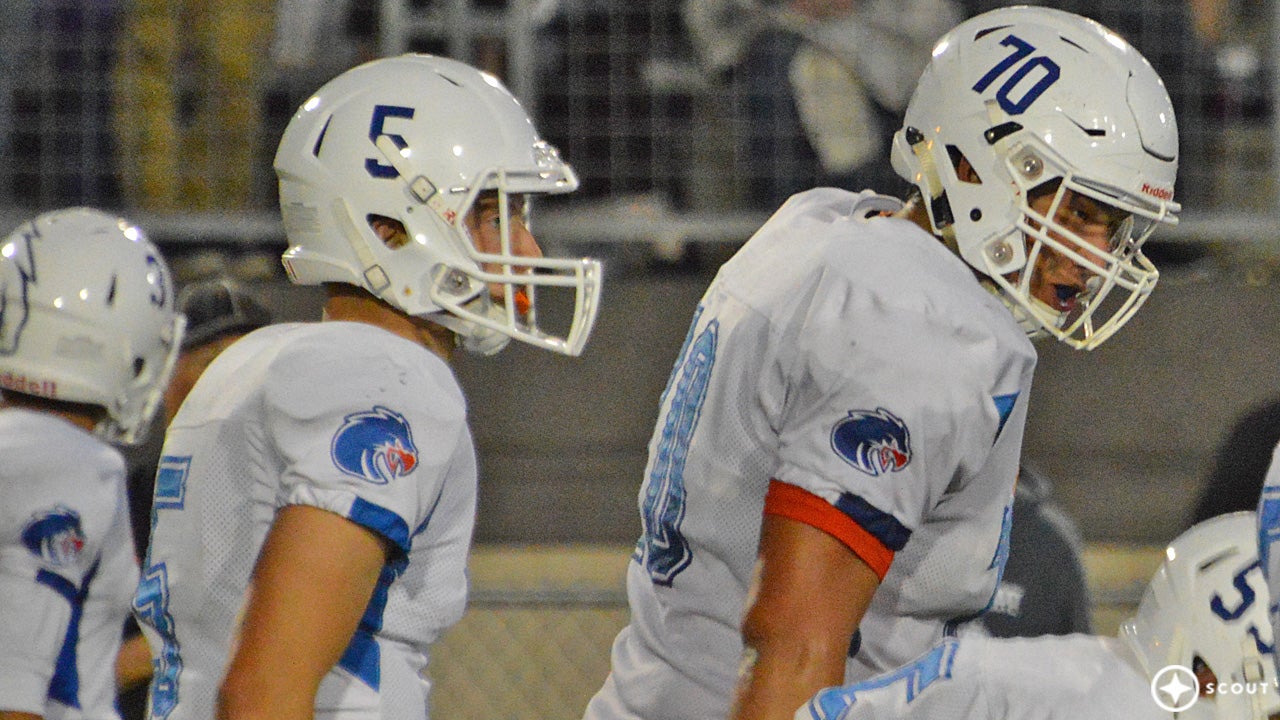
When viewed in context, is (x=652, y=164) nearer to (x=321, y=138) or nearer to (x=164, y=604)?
(x=321, y=138)

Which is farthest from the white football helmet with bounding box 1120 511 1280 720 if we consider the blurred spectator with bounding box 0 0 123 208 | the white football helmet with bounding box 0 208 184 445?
the blurred spectator with bounding box 0 0 123 208

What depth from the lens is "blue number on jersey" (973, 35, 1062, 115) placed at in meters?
2.56

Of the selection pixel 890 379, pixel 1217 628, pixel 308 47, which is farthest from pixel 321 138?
pixel 308 47

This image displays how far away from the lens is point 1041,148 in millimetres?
2541

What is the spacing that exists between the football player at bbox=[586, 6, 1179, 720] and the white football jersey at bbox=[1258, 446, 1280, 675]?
326 mm

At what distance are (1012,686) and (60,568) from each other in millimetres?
1912

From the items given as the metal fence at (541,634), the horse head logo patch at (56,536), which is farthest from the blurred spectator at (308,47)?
the horse head logo patch at (56,536)

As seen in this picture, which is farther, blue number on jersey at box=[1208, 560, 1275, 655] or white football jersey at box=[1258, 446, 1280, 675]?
blue number on jersey at box=[1208, 560, 1275, 655]

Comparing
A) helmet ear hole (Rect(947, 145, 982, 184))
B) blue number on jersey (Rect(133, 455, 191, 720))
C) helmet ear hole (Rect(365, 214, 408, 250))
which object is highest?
helmet ear hole (Rect(947, 145, 982, 184))

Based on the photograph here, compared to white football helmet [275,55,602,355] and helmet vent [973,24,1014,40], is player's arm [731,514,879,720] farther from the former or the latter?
helmet vent [973,24,1014,40]

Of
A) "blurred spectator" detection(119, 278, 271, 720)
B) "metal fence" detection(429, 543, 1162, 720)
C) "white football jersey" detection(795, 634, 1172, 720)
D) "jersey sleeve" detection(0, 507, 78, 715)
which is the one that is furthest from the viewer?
"metal fence" detection(429, 543, 1162, 720)

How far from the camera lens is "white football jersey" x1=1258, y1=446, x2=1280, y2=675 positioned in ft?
7.18

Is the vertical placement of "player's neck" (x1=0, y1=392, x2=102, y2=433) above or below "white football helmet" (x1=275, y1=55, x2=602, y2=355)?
below

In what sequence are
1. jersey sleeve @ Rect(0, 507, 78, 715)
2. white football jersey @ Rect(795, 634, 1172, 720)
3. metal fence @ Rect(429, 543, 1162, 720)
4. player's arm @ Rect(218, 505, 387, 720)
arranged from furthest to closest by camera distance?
metal fence @ Rect(429, 543, 1162, 720) < jersey sleeve @ Rect(0, 507, 78, 715) < player's arm @ Rect(218, 505, 387, 720) < white football jersey @ Rect(795, 634, 1172, 720)
